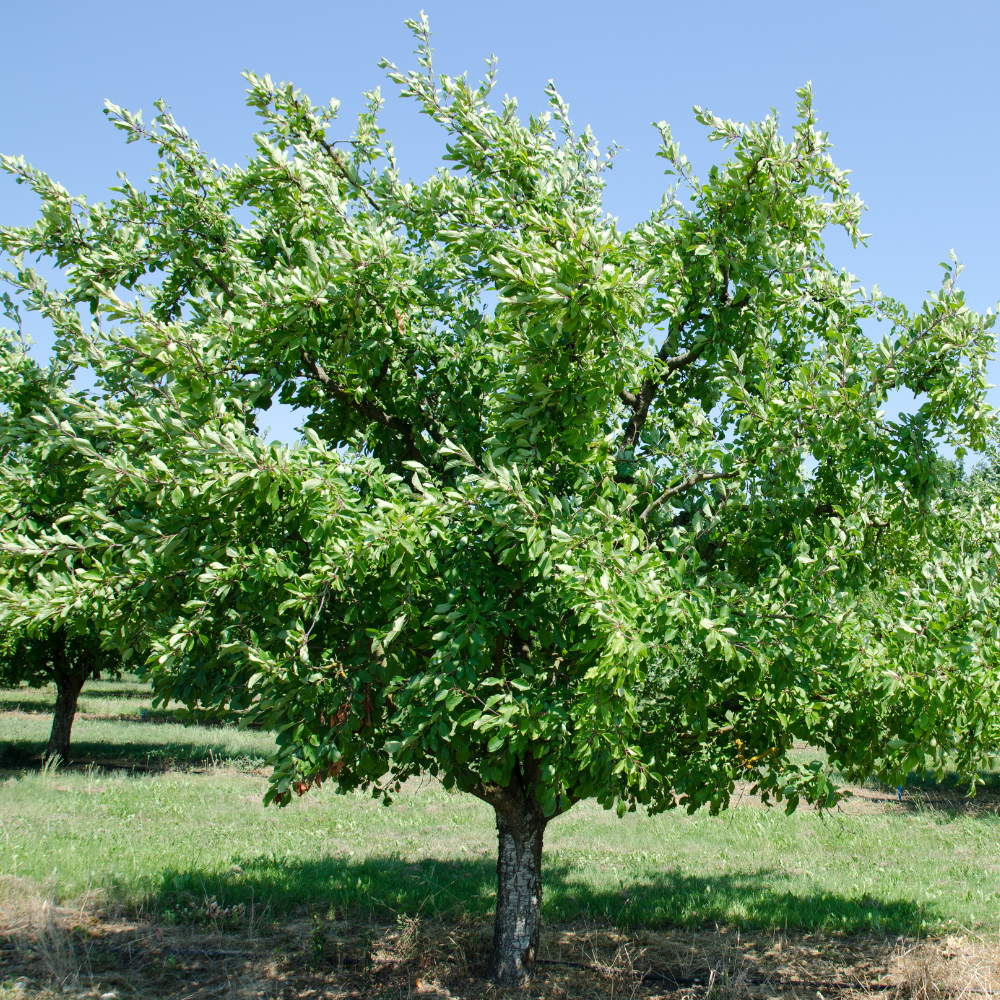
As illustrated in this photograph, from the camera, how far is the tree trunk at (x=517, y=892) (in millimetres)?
6227

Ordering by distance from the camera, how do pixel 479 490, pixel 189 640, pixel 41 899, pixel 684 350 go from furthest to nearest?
pixel 41 899 → pixel 684 350 → pixel 189 640 → pixel 479 490

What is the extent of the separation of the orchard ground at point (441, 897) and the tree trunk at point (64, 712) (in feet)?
8.48

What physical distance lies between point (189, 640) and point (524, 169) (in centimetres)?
397

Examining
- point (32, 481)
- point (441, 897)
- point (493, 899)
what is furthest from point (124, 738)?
point (32, 481)

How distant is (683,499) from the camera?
18.7 ft

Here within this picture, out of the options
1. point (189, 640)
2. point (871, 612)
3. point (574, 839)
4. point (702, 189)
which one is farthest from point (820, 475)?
point (574, 839)

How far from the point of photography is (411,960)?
6.66 m

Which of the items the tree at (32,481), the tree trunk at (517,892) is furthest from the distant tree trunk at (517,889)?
the tree at (32,481)

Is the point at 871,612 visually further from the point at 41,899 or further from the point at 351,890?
the point at 41,899

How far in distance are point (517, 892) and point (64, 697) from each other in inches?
A: 641

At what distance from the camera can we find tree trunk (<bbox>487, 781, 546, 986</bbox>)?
623cm

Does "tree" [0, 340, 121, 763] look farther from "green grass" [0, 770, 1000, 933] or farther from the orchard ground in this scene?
"green grass" [0, 770, 1000, 933]

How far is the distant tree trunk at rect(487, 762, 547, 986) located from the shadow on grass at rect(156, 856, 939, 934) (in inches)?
76.7

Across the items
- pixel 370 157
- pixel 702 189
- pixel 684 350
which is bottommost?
pixel 684 350
